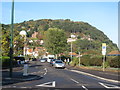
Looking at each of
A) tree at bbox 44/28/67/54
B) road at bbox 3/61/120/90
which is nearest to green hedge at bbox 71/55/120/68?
road at bbox 3/61/120/90

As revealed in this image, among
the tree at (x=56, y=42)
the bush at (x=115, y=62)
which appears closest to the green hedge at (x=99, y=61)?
the bush at (x=115, y=62)

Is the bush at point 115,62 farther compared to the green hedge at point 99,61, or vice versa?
the green hedge at point 99,61

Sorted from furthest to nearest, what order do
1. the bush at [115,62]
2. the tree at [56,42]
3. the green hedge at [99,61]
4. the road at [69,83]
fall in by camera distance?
the tree at [56,42], the green hedge at [99,61], the bush at [115,62], the road at [69,83]

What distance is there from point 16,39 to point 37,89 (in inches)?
1498

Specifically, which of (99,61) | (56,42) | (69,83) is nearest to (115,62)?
(99,61)

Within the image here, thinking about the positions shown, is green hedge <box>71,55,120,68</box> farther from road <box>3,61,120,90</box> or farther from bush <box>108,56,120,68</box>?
road <box>3,61,120,90</box>

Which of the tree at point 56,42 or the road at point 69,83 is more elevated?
the tree at point 56,42

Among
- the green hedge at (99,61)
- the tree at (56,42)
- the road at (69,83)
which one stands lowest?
the road at (69,83)

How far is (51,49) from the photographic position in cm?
9419

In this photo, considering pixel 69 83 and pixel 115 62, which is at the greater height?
pixel 115 62

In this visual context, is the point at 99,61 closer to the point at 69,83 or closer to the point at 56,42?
the point at 69,83

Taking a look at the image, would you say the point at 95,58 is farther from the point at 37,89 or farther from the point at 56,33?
the point at 56,33

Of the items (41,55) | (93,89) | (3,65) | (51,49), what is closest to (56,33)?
(51,49)

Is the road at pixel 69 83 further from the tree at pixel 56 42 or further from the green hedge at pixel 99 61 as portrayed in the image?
the tree at pixel 56 42
